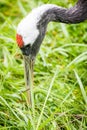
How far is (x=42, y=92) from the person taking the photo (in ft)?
13.8

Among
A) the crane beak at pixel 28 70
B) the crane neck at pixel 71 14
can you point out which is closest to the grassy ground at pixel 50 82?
the crane beak at pixel 28 70

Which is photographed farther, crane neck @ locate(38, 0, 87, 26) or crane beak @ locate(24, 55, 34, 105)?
crane neck @ locate(38, 0, 87, 26)

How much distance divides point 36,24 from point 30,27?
0.11m

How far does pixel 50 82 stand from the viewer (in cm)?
441

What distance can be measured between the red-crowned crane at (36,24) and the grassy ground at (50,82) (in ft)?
0.56

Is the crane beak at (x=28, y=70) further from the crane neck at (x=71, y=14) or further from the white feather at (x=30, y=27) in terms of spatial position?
the crane neck at (x=71, y=14)

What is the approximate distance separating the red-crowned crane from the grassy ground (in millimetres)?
170

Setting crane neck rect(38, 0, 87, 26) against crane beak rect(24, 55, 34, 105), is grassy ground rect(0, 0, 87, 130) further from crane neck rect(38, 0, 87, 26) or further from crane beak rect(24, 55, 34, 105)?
crane neck rect(38, 0, 87, 26)

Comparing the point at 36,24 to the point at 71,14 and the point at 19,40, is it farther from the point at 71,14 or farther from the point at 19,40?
the point at 71,14

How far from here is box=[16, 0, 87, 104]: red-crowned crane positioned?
3845 mm

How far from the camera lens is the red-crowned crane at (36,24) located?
12.6ft

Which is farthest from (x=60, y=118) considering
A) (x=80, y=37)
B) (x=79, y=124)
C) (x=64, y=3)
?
A: (x=64, y=3)

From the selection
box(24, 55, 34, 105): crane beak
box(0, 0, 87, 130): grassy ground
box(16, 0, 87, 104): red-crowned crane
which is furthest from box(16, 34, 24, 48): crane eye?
box(0, 0, 87, 130): grassy ground

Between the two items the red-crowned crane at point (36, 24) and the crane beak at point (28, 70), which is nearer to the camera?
the red-crowned crane at point (36, 24)
